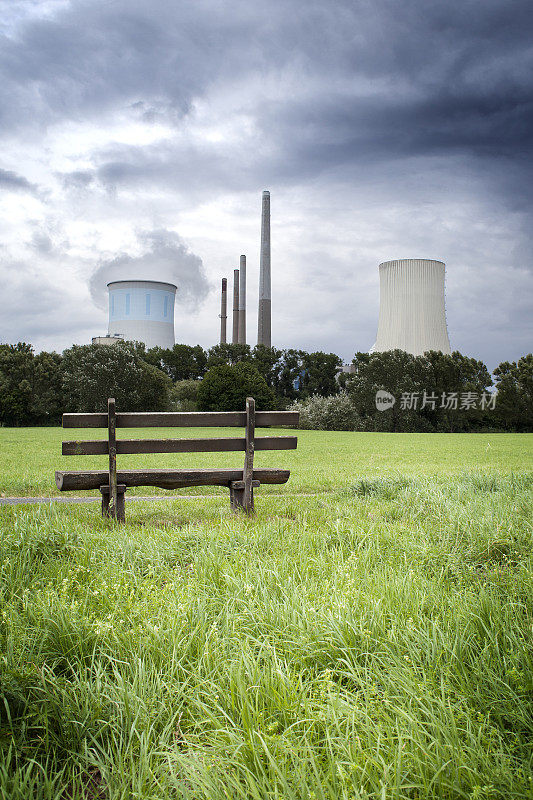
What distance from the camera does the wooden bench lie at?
195 inches

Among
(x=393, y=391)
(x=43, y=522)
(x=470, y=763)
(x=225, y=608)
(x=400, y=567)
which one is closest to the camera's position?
(x=470, y=763)

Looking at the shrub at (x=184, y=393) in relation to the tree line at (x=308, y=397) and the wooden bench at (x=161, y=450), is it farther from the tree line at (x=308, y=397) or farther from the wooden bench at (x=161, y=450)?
the wooden bench at (x=161, y=450)

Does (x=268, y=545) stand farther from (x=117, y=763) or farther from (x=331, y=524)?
(x=117, y=763)

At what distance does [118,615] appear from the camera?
8.87 ft

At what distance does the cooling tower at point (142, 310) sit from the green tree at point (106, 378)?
137 cm

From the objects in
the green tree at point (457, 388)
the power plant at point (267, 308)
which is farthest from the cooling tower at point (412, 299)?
the green tree at point (457, 388)

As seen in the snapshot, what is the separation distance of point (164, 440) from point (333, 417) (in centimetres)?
3391

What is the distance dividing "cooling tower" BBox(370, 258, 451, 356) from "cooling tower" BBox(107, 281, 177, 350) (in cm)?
1802

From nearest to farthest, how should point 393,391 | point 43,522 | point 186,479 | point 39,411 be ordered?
point 43,522
point 186,479
point 393,391
point 39,411

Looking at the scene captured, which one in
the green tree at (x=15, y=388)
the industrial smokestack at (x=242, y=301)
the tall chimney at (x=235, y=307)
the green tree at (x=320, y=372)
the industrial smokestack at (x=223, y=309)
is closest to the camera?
the green tree at (x=15, y=388)

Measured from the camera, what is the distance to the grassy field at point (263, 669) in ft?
5.63

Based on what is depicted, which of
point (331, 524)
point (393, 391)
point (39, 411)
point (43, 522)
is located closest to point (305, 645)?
point (331, 524)

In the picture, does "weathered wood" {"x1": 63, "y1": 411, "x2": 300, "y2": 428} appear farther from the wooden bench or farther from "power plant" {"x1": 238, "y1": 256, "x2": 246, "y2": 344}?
"power plant" {"x1": 238, "y1": 256, "x2": 246, "y2": 344}

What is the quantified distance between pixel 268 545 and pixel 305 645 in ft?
5.01
